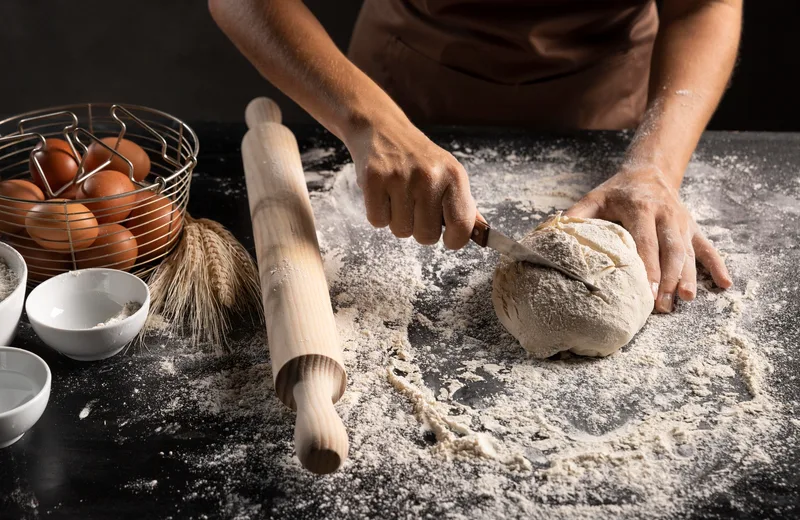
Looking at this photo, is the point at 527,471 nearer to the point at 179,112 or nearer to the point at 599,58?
the point at 599,58

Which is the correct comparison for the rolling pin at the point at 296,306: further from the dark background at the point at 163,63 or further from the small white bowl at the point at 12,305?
the dark background at the point at 163,63

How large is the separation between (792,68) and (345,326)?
252 centimetres

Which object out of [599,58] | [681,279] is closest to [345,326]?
[681,279]

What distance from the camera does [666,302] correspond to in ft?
4.55

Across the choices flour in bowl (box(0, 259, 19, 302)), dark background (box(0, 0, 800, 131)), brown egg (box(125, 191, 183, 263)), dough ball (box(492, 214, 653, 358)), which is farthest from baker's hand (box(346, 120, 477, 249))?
dark background (box(0, 0, 800, 131))

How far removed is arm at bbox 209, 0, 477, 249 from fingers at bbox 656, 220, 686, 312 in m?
0.39

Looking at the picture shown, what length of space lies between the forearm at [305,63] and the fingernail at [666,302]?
58 centimetres

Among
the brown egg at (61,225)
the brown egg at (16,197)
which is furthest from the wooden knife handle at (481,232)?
the brown egg at (16,197)

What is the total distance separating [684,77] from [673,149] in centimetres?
22

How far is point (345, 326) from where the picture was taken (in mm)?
1340

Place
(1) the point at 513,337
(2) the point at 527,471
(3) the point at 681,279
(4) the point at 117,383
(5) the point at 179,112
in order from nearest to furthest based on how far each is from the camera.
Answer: (2) the point at 527,471 < (4) the point at 117,383 < (1) the point at 513,337 < (3) the point at 681,279 < (5) the point at 179,112

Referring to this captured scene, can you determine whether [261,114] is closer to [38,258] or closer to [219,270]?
[219,270]

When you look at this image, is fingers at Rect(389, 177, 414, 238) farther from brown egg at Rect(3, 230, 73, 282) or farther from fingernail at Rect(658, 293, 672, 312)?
brown egg at Rect(3, 230, 73, 282)

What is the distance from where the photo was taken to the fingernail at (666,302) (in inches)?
54.5
